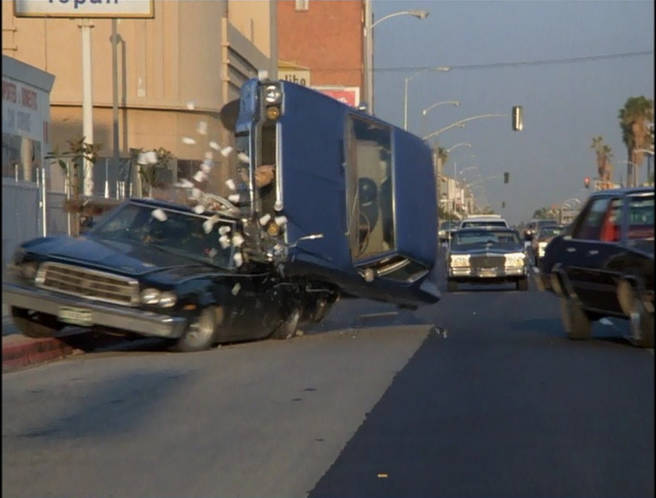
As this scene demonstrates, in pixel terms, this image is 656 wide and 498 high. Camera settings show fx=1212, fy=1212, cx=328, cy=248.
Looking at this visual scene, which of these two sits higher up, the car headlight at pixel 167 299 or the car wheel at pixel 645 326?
the car wheel at pixel 645 326

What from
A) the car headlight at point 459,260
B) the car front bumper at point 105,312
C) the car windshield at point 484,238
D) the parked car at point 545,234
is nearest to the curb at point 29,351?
the car front bumper at point 105,312

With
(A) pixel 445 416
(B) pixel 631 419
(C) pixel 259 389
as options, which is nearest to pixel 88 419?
(C) pixel 259 389

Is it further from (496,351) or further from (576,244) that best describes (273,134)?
(576,244)

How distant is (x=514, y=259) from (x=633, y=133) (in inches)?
953

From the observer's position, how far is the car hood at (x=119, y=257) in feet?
47.9

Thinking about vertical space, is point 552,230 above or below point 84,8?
below

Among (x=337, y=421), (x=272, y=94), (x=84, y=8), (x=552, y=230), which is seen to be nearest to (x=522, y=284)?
(x=552, y=230)

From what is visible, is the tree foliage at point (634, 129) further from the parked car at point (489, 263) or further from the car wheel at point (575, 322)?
the parked car at point (489, 263)

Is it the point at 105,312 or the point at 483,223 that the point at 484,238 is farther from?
the point at 105,312

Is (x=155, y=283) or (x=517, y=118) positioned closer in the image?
(x=517, y=118)

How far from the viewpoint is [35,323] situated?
15.3 metres

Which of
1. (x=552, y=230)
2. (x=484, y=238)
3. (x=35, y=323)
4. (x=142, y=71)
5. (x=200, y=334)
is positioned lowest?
(x=200, y=334)

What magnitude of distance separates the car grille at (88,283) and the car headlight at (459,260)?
1509cm

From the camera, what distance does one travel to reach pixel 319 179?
15.8 meters
